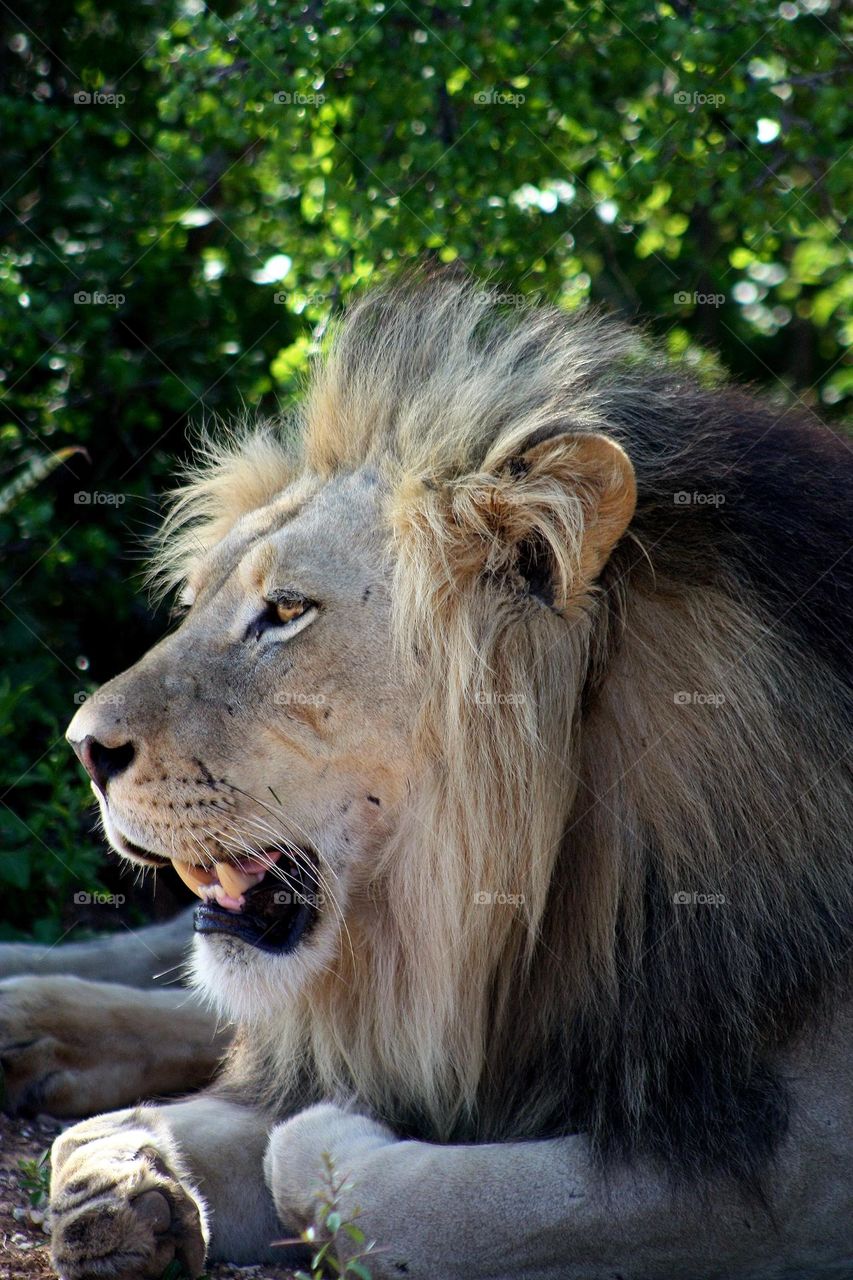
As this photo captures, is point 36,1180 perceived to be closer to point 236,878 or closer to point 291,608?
point 236,878

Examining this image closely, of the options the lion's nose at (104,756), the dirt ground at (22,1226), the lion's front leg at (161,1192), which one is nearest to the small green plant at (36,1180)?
the dirt ground at (22,1226)

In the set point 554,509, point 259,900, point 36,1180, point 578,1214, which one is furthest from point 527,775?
point 36,1180

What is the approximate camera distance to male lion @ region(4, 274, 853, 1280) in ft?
7.97

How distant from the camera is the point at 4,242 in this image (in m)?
4.74

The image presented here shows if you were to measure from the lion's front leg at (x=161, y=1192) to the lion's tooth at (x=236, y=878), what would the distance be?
44 centimetres

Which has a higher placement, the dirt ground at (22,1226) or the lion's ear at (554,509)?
the lion's ear at (554,509)

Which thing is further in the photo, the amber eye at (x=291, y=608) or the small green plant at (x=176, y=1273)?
the amber eye at (x=291, y=608)

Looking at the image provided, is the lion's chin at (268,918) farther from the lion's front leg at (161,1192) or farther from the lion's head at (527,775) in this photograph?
the lion's front leg at (161,1192)

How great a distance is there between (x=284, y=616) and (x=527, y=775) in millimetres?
505

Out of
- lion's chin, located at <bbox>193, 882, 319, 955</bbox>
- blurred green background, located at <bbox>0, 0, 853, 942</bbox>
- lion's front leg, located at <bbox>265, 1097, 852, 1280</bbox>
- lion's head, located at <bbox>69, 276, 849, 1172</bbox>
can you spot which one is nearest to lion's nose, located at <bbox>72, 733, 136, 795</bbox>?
lion's head, located at <bbox>69, 276, 849, 1172</bbox>

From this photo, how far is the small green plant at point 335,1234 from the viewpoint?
2178 millimetres

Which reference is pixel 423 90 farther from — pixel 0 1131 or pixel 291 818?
pixel 0 1131

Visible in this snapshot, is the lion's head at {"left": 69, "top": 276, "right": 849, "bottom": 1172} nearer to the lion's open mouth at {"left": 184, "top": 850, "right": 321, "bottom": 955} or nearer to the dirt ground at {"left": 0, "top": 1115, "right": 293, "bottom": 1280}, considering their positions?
the lion's open mouth at {"left": 184, "top": 850, "right": 321, "bottom": 955}

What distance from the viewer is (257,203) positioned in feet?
17.1
